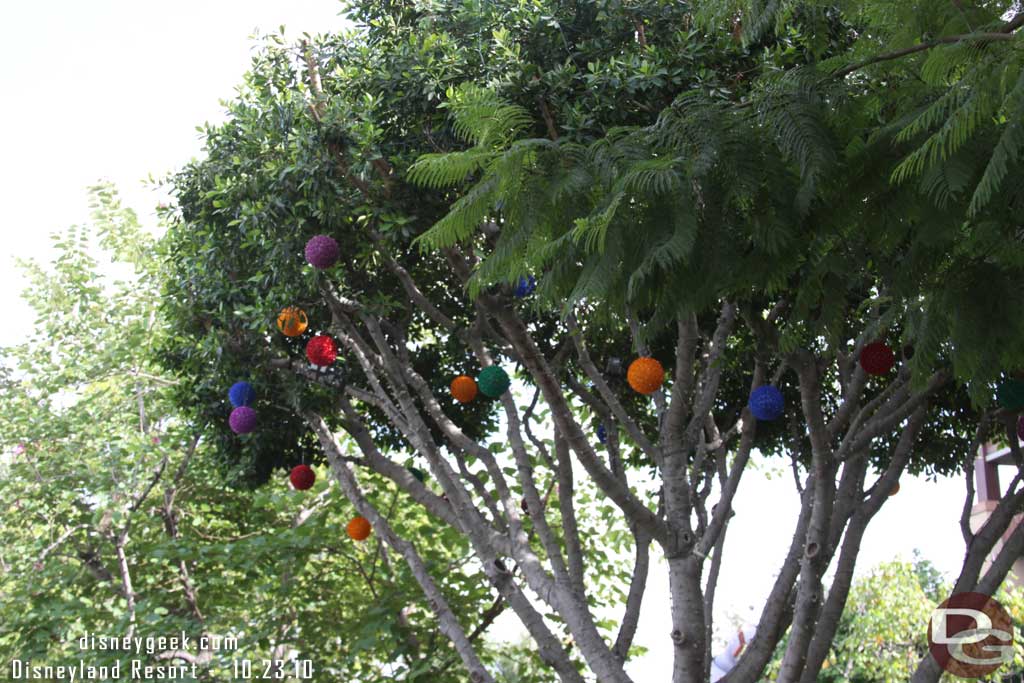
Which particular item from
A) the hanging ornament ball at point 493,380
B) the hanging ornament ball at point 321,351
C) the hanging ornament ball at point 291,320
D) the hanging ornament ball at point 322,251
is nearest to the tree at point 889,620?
the hanging ornament ball at point 493,380

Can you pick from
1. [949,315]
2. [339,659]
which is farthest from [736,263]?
[339,659]

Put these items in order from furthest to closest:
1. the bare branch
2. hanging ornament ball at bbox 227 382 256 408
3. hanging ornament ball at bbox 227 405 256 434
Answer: hanging ornament ball at bbox 227 382 256 408 → hanging ornament ball at bbox 227 405 256 434 → the bare branch

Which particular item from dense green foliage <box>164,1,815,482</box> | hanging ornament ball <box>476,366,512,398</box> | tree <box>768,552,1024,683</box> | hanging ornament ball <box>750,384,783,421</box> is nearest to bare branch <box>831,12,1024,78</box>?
dense green foliage <box>164,1,815,482</box>

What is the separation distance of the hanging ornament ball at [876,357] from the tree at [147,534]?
3.30m

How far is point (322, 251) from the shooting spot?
5.38 metres

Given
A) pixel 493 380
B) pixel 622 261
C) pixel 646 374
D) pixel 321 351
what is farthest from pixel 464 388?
pixel 622 261

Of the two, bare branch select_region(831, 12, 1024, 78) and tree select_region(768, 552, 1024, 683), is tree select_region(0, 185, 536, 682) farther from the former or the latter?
tree select_region(768, 552, 1024, 683)

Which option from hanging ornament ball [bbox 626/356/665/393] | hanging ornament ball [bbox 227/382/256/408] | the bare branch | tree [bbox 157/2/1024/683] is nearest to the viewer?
the bare branch

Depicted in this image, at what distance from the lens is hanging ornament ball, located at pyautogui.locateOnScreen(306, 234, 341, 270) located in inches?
212

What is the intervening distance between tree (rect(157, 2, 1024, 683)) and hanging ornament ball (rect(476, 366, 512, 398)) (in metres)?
0.30

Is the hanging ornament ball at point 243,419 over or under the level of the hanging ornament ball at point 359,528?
Answer: over

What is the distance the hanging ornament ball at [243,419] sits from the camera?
6.12 m

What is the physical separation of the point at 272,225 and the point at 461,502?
6.25ft

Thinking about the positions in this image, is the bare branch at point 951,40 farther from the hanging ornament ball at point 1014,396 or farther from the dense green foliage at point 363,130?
the hanging ornament ball at point 1014,396
